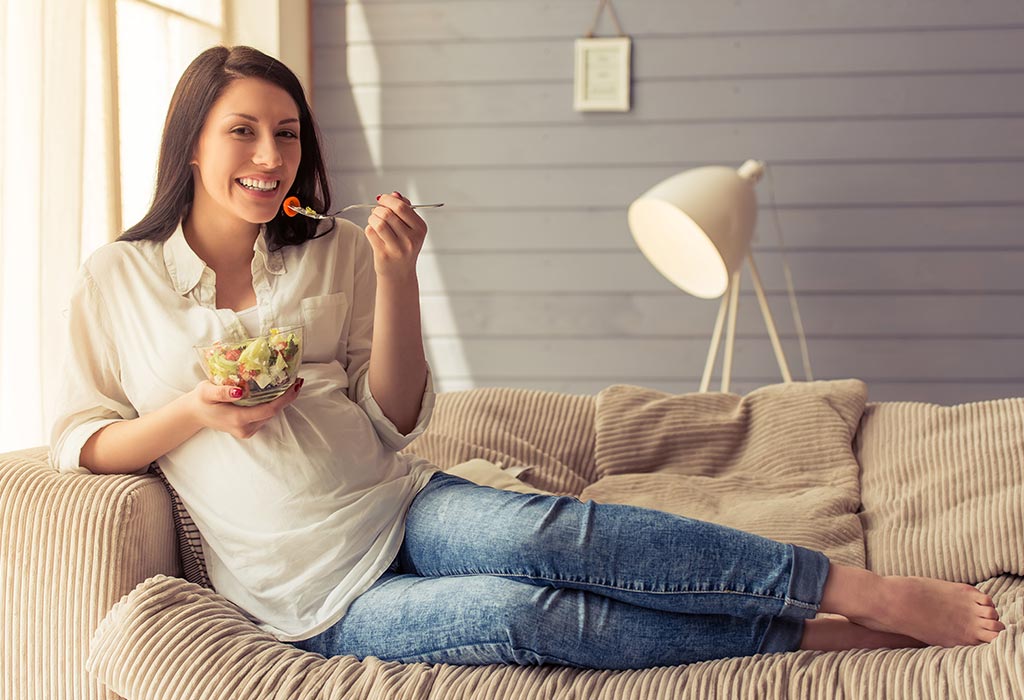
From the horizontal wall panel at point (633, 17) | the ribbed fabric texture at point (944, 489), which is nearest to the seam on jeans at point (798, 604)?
the ribbed fabric texture at point (944, 489)

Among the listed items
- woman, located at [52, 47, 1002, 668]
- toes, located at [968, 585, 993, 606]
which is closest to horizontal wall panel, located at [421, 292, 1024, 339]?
woman, located at [52, 47, 1002, 668]

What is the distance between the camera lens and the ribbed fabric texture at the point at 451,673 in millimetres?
1303

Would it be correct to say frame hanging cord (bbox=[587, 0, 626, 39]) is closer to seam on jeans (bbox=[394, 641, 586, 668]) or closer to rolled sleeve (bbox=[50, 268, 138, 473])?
rolled sleeve (bbox=[50, 268, 138, 473])

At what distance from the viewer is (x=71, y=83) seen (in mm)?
2234

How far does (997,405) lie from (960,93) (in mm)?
1623

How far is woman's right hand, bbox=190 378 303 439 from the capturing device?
145 centimetres

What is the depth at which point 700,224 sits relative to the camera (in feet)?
8.92

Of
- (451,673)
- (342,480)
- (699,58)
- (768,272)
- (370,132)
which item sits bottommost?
(451,673)

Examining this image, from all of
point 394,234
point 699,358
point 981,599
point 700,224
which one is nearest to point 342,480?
point 394,234

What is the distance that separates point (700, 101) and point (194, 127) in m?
2.16

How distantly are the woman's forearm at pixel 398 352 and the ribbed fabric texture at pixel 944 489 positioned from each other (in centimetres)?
93

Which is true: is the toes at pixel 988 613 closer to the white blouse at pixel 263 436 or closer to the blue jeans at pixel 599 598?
the blue jeans at pixel 599 598

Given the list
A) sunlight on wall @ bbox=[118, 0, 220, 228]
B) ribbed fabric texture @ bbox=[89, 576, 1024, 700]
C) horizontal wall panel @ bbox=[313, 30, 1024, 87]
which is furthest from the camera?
horizontal wall panel @ bbox=[313, 30, 1024, 87]

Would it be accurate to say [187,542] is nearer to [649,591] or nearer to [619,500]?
[649,591]
